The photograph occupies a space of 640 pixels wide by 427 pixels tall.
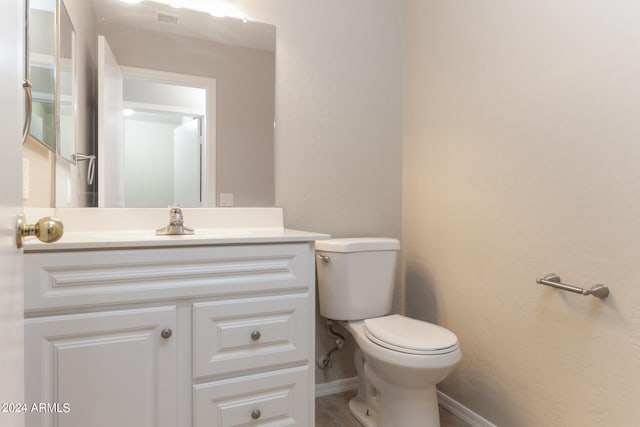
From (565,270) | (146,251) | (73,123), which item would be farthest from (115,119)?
(565,270)

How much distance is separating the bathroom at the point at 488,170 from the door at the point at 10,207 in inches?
0.7

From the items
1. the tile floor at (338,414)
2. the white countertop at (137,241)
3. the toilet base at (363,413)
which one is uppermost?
the white countertop at (137,241)

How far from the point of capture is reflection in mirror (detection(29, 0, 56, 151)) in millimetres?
1189

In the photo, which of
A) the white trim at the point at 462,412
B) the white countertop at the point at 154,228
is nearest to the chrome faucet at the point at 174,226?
the white countertop at the point at 154,228

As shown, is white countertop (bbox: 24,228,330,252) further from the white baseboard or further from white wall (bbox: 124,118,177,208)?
the white baseboard

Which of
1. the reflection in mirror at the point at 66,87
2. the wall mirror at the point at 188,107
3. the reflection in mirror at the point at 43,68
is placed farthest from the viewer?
the wall mirror at the point at 188,107

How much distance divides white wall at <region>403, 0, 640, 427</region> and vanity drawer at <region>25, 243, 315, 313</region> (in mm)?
864

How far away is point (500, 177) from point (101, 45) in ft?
5.84

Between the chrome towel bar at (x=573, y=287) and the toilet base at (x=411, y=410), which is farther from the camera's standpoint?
the toilet base at (x=411, y=410)

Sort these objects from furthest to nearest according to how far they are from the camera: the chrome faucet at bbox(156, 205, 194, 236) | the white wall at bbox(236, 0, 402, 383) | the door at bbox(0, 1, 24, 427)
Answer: the white wall at bbox(236, 0, 402, 383)
the chrome faucet at bbox(156, 205, 194, 236)
the door at bbox(0, 1, 24, 427)

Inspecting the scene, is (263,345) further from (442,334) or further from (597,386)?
(597,386)

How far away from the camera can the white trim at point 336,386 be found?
2.06 metres

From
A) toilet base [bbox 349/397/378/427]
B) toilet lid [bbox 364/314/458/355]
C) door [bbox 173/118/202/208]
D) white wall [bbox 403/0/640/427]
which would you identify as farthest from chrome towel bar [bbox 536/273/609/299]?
door [bbox 173/118/202/208]

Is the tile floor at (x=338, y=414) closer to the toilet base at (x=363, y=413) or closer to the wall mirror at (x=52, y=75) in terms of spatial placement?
the toilet base at (x=363, y=413)
